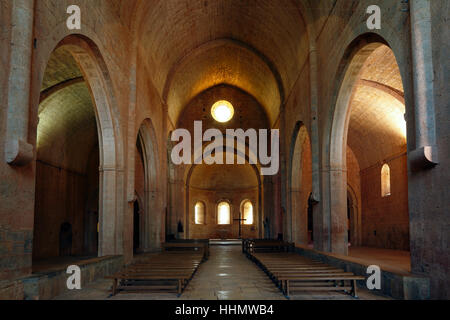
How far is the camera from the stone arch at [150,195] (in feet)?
63.8

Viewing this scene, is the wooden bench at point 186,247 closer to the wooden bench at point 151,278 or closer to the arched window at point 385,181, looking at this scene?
the wooden bench at point 151,278

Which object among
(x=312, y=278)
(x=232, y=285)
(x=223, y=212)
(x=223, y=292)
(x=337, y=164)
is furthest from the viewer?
(x=223, y=212)

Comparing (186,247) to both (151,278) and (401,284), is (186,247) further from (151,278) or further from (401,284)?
(401,284)

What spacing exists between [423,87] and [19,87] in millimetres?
7120

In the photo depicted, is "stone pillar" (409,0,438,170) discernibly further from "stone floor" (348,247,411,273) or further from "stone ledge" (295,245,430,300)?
"stone floor" (348,247,411,273)

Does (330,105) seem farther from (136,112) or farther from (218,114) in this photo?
(218,114)

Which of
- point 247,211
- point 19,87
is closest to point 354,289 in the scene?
point 19,87

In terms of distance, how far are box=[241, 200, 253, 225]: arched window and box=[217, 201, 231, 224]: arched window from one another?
141cm

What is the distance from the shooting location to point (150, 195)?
19.9 m

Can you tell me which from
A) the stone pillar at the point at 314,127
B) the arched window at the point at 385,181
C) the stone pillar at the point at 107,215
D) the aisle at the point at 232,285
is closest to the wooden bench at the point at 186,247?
the aisle at the point at 232,285

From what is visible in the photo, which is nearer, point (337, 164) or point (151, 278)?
point (151, 278)

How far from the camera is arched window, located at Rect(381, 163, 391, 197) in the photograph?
21.1 metres

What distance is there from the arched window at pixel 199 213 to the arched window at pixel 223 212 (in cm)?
155

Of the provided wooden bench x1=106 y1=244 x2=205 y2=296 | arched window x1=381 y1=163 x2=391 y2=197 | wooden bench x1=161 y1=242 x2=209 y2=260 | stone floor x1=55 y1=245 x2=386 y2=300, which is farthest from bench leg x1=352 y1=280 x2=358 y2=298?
arched window x1=381 y1=163 x2=391 y2=197
